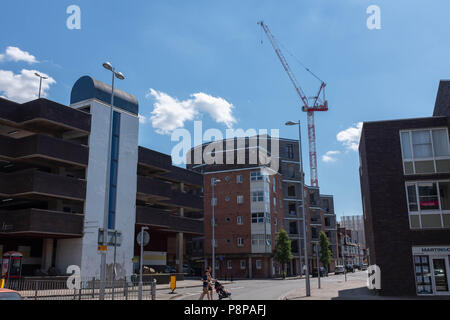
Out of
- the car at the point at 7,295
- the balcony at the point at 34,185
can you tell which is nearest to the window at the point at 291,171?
the balcony at the point at 34,185

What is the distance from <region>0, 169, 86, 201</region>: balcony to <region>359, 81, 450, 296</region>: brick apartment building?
74.8 feet

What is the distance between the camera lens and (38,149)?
31.7 meters

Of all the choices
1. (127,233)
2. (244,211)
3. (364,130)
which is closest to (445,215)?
(364,130)

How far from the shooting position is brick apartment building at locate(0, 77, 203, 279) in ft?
105

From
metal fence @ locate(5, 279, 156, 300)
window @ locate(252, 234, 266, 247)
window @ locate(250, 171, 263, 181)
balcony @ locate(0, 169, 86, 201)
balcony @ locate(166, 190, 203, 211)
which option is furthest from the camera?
window @ locate(250, 171, 263, 181)

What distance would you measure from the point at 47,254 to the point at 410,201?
29230mm

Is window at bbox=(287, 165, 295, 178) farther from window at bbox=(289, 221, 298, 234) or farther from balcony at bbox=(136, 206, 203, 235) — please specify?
balcony at bbox=(136, 206, 203, 235)

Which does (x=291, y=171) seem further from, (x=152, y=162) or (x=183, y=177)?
Result: (x=152, y=162)

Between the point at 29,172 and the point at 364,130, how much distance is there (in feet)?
78.5

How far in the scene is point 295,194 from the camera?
77.8 m

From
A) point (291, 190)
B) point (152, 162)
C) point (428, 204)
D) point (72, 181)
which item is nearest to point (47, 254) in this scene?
point (72, 181)

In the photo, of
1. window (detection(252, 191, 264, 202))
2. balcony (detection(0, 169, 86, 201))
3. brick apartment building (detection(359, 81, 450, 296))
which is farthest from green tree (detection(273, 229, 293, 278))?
brick apartment building (detection(359, 81, 450, 296))

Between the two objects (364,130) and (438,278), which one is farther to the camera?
(364,130)
